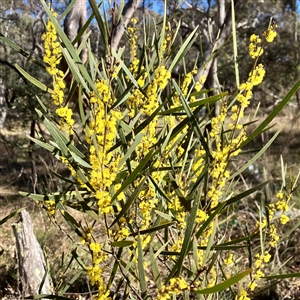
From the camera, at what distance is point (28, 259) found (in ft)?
6.33

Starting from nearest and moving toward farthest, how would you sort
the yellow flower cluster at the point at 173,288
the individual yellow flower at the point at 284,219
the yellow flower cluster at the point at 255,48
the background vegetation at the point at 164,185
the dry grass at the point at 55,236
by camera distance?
the yellow flower cluster at the point at 173,288, the background vegetation at the point at 164,185, the yellow flower cluster at the point at 255,48, the individual yellow flower at the point at 284,219, the dry grass at the point at 55,236

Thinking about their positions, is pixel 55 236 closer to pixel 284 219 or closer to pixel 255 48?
pixel 284 219

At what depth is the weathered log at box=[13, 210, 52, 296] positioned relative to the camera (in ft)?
6.16

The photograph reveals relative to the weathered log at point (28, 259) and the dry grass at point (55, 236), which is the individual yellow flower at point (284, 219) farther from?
the weathered log at point (28, 259)

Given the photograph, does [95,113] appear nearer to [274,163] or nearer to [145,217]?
[145,217]

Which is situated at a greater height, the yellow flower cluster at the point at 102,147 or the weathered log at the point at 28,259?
the yellow flower cluster at the point at 102,147

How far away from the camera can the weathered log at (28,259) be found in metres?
1.88

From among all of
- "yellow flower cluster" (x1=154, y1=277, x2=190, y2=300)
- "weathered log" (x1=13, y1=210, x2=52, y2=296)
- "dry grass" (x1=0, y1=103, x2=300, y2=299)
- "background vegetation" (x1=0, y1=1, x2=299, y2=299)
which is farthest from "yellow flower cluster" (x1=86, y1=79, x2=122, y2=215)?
"weathered log" (x1=13, y1=210, x2=52, y2=296)

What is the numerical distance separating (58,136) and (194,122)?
211 mm

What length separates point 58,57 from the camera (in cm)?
65

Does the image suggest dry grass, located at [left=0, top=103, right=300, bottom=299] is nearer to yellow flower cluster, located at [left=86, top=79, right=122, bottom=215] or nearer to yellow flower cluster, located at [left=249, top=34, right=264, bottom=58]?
yellow flower cluster, located at [left=249, top=34, right=264, bottom=58]

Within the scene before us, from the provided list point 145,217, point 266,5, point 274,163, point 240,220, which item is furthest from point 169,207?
point 266,5

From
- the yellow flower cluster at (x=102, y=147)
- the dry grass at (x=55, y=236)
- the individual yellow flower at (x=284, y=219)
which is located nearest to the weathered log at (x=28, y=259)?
the dry grass at (x=55, y=236)

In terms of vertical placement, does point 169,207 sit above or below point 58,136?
below
